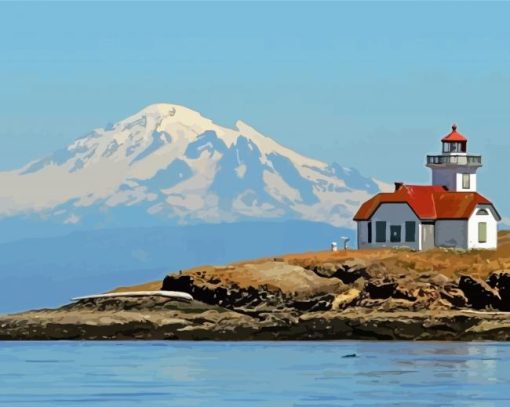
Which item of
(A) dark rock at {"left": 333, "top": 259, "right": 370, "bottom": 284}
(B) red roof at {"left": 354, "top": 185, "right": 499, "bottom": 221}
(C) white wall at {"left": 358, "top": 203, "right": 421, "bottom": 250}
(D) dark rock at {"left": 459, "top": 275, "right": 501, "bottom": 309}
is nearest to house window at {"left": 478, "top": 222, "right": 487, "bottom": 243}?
(B) red roof at {"left": 354, "top": 185, "right": 499, "bottom": 221}

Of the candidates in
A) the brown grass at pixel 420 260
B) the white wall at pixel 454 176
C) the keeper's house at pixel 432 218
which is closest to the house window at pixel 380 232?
the keeper's house at pixel 432 218

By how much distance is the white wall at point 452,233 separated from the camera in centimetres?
10019

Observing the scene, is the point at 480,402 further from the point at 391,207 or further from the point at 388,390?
the point at 391,207

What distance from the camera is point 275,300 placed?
90312 mm

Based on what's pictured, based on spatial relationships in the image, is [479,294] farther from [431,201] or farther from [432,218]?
[431,201]

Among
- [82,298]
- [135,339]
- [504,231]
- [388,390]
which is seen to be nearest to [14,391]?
[388,390]

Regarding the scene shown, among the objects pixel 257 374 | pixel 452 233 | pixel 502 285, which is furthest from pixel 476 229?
pixel 257 374

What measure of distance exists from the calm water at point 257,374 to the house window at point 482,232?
17.8 m

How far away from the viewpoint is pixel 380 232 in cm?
10088

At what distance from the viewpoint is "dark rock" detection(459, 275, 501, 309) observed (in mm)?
89000

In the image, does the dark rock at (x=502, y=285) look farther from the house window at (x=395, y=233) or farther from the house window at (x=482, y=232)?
the house window at (x=395, y=233)

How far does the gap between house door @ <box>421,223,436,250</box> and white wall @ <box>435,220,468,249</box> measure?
265 mm

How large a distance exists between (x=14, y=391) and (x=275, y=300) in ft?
107

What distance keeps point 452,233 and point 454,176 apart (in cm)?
372
